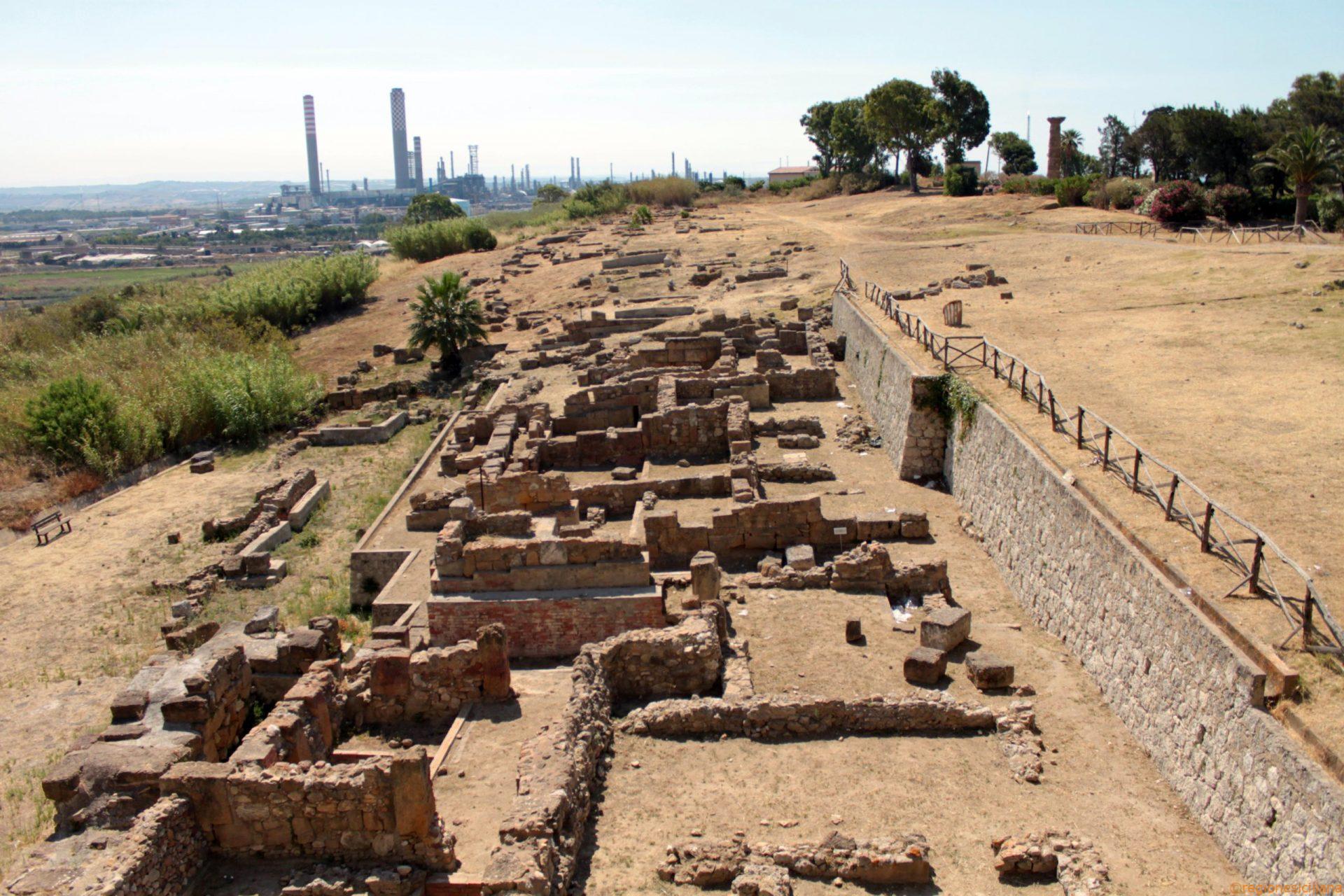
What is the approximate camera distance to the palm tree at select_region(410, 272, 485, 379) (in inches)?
1747

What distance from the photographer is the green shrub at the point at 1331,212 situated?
44.9 m

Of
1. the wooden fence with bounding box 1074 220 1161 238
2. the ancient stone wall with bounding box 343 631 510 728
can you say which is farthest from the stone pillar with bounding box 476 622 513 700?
the wooden fence with bounding box 1074 220 1161 238

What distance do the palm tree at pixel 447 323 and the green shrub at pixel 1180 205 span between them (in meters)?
32.8

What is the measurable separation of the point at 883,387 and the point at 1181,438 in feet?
37.3

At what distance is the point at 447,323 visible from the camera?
44.4 m

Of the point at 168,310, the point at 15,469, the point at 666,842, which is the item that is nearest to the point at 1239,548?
the point at 666,842

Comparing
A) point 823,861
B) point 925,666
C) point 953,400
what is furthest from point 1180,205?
point 823,861

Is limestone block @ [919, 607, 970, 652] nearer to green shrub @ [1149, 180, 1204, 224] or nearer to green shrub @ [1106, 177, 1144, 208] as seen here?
green shrub @ [1149, 180, 1204, 224]

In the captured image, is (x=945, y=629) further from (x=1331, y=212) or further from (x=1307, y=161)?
(x=1331, y=212)

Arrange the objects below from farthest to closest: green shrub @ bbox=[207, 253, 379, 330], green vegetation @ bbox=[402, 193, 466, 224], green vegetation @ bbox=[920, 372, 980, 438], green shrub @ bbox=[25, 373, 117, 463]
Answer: green vegetation @ bbox=[402, 193, 466, 224], green shrub @ bbox=[207, 253, 379, 330], green shrub @ bbox=[25, 373, 117, 463], green vegetation @ bbox=[920, 372, 980, 438]

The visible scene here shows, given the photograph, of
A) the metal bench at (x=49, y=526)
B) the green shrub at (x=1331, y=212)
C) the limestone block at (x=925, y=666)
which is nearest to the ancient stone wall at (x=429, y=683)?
the limestone block at (x=925, y=666)

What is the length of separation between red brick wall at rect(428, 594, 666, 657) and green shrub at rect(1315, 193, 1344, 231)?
41955 mm

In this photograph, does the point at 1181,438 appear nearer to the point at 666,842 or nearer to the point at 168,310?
the point at 666,842

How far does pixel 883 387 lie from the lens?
2895 cm
